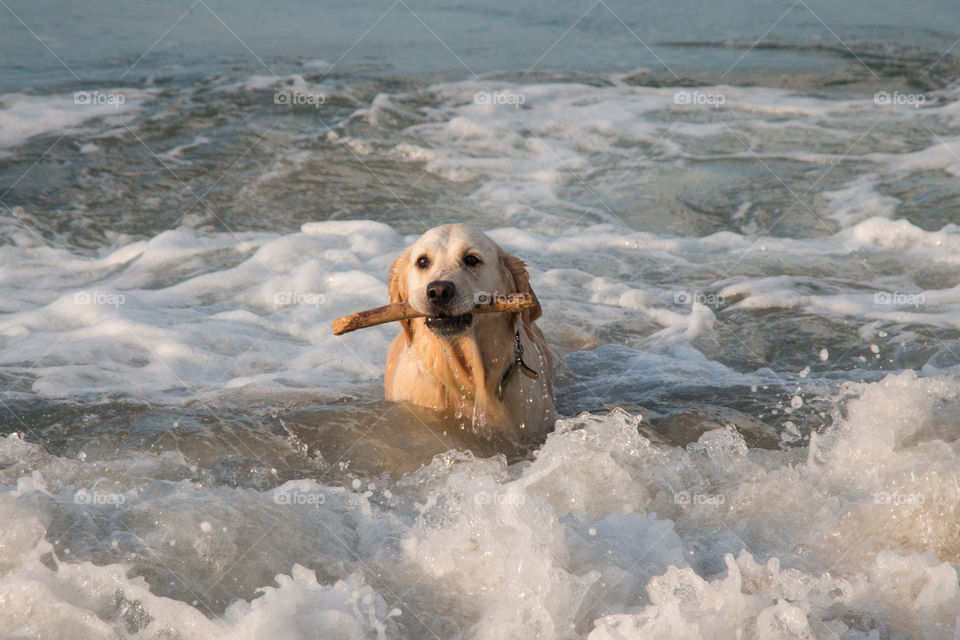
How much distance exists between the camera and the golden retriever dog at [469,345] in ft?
16.4

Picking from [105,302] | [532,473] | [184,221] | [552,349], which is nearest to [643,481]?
[532,473]

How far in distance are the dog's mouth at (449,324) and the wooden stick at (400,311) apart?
0.06 metres

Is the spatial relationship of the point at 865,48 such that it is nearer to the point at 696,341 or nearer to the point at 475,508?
the point at 696,341

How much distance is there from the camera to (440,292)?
480cm

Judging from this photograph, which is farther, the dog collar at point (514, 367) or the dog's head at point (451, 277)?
the dog collar at point (514, 367)

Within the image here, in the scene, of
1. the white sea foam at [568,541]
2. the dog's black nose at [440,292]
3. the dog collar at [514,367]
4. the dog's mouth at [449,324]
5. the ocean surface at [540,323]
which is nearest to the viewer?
the white sea foam at [568,541]

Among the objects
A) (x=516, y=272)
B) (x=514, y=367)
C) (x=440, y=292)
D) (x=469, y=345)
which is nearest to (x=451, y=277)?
(x=440, y=292)

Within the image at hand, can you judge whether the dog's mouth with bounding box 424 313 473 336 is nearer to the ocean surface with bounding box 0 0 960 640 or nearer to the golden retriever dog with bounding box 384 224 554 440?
the golden retriever dog with bounding box 384 224 554 440

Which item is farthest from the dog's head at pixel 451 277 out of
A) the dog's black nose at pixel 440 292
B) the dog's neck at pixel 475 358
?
the dog's neck at pixel 475 358

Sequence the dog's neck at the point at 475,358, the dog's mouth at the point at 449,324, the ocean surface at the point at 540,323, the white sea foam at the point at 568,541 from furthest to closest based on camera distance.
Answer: the dog's neck at the point at 475,358, the dog's mouth at the point at 449,324, the ocean surface at the point at 540,323, the white sea foam at the point at 568,541

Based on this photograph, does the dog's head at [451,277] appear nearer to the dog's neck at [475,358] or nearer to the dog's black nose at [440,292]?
the dog's black nose at [440,292]

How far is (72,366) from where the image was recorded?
608 centimetres

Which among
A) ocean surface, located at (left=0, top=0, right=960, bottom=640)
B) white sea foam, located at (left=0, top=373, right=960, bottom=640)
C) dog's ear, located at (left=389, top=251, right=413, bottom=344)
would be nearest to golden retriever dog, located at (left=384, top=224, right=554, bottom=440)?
dog's ear, located at (left=389, top=251, right=413, bottom=344)

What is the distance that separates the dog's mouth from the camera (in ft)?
16.1
